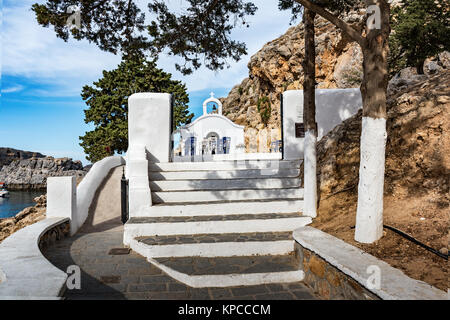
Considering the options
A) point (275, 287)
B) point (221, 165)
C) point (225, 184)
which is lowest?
point (275, 287)

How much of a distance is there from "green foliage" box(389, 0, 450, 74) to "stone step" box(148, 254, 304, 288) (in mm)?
23562

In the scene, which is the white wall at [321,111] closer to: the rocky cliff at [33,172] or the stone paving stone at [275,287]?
the stone paving stone at [275,287]

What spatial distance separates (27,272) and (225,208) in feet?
11.7

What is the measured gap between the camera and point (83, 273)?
Result: 4.01m

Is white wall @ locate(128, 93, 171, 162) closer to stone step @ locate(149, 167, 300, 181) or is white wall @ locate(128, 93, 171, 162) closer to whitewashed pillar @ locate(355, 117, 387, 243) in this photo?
stone step @ locate(149, 167, 300, 181)

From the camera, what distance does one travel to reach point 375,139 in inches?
146

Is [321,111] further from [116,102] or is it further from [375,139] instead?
[116,102]

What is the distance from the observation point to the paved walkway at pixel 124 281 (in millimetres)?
3473

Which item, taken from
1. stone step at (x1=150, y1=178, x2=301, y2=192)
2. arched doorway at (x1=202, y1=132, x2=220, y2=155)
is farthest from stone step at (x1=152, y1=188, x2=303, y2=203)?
arched doorway at (x1=202, y1=132, x2=220, y2=155)

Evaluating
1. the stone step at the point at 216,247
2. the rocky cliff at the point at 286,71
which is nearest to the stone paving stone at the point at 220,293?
the stone step at the point at 216,247

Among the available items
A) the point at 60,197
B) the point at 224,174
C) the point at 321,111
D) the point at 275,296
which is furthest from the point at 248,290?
the point at 321,111

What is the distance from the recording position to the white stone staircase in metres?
4.06

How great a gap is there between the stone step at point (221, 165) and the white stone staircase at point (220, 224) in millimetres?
26
